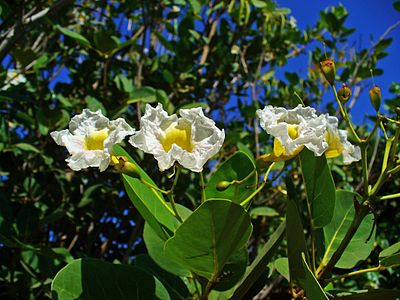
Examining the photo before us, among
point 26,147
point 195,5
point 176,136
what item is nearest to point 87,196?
point 26,147

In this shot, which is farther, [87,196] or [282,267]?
[87,196]

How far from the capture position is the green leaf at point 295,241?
0.78 metres

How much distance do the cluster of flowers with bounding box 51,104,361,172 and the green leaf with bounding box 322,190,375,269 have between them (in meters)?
0.24

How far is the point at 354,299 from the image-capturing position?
2.61ft

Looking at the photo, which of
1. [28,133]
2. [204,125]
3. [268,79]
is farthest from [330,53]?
[204,125]

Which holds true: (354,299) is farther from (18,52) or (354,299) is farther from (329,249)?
(18,52)

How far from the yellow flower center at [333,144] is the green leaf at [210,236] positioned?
0.90 feet

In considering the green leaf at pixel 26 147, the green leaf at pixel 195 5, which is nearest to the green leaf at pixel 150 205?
the green leaf at pixel 26 147

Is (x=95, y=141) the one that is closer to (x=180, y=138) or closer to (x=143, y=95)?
(x=180, y=138)

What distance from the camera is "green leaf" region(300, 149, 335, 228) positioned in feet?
2.99

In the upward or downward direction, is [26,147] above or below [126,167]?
below

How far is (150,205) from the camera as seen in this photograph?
2.76ft

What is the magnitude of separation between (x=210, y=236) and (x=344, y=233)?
0.43 meters

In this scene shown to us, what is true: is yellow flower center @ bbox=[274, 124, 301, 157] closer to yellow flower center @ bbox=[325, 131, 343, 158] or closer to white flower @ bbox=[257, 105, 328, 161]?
white flower @ bbox=[257, 105, 328, 161]
